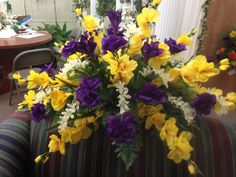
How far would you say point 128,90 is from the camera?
2.56ft

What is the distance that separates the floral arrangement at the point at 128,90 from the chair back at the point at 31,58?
64.2 inches

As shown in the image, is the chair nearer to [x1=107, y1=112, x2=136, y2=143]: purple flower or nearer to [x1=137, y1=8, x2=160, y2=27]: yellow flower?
[x1=137, y1=8, x2=160, y2=27]: yellow flower

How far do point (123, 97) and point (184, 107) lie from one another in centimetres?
21

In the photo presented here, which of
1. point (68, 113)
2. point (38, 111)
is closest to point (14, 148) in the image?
point (38, 111)

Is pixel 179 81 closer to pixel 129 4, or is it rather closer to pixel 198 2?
pixel 198 2

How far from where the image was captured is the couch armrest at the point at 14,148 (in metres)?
0.92

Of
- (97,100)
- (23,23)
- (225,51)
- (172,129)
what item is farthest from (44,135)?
(23,23)

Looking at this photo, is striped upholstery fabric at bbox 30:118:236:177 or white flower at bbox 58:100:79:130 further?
striped upholstery fabric at bbox 30:118:236:177

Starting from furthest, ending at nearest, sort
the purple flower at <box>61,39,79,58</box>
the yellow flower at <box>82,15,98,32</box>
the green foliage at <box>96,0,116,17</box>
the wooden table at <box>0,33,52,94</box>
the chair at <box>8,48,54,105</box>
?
the green foliage at <box>96,0,116,17</box> < the wooden table at <box>0,33,52,94</box> < the chair at <box>8,48,54,105</box> < the yellow flower at <box>82,15,98,32</box> < the purple flower at <box>61,39,79,58</box>

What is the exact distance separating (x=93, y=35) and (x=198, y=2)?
154 cm

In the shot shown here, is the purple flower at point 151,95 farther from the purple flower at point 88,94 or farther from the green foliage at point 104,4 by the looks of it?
the green foliage at point 104,4

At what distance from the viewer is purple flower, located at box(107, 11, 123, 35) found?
81 centimetres

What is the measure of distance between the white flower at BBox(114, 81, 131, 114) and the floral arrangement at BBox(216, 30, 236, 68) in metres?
2.13

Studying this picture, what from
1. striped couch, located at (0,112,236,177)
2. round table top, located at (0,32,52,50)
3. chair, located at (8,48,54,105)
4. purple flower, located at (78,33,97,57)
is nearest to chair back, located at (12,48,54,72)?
chair, located at (8,48,54,105)
